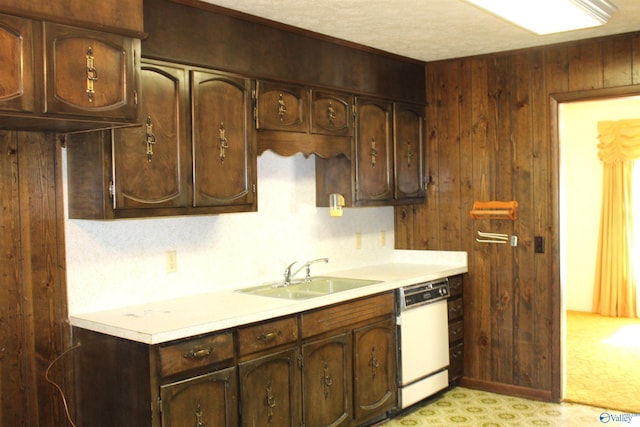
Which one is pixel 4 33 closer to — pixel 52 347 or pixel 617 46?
pixel 52 347

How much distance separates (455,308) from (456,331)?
6.8 inches

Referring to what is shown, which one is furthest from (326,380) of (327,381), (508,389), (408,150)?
(408,150)

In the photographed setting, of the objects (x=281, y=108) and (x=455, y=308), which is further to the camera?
(x=455, y=308)

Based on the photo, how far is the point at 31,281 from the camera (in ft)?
10.1

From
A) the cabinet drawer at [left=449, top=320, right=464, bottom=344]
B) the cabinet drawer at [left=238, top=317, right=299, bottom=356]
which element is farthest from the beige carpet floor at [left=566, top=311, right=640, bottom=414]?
the cabinet drawer at [left=238, top=317, right=299, bottom=356]

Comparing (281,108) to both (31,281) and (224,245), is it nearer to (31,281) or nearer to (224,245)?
(224,245)

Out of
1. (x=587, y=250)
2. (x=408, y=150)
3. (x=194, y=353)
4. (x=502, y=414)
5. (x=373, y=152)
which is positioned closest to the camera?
(x=194, y=353)

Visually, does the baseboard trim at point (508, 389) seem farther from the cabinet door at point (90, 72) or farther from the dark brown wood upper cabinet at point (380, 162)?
the cabinet door at point (90, 72)

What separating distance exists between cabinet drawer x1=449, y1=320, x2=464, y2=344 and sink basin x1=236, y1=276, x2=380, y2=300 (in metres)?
0.91

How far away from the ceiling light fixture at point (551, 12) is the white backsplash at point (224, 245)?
167cm

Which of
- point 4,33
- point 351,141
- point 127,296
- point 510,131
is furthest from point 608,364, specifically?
point 4,33

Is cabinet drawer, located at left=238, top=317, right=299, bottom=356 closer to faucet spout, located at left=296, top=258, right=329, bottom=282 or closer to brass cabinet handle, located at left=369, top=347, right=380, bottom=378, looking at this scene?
brass cabinet handle, located at left=369, top=347, right=380, bottom=378

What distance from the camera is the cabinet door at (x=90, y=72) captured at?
2.54 m

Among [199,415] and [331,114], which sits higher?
[331,114]
